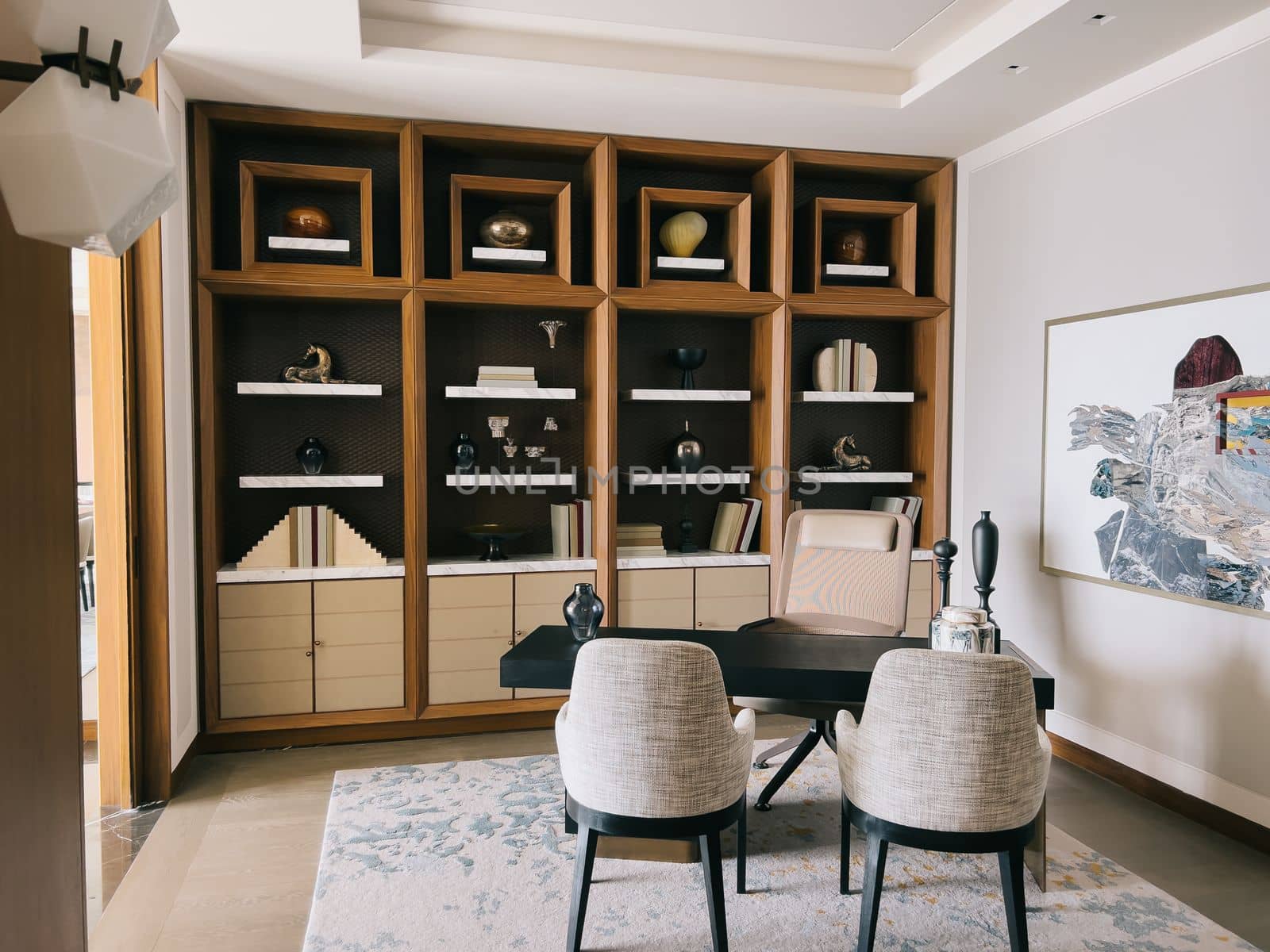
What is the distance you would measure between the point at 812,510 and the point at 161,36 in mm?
3044

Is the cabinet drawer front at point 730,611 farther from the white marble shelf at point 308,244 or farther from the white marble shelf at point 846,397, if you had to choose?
the white marble shelf at point 308,244

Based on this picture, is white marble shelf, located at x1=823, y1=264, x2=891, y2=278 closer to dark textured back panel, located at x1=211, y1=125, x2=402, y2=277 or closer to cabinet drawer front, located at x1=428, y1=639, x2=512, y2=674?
dark textured back panel, located at x1=211, y1=125, x2=402, y2=277

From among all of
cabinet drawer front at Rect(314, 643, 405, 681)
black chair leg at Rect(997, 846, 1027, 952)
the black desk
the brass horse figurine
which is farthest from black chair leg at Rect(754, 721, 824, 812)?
the brass horse figurine

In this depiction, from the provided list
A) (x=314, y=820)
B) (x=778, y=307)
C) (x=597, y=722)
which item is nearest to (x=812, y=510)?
(x=778, y=307)

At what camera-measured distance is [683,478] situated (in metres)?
4.24

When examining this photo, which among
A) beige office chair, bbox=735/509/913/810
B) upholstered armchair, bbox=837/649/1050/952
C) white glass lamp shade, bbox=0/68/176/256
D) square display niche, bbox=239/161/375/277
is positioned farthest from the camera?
square display niche, bbox=239/161/375/277

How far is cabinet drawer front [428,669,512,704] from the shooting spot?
395 cm

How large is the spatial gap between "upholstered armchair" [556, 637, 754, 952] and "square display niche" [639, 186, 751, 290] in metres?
2.43

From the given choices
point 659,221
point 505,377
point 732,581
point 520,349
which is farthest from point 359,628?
point 659,221

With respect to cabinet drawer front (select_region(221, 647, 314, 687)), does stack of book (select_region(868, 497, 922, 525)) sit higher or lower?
higher

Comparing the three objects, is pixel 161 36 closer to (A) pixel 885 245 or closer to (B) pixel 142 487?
(B) pixel 142 487

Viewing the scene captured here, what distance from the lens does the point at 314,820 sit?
3.10 meters

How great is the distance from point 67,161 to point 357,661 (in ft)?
10.8

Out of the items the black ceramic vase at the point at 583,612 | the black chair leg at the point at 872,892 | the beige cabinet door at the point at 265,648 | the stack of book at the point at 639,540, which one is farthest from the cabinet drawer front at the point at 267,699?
the black chair leg at the point at 872,892
